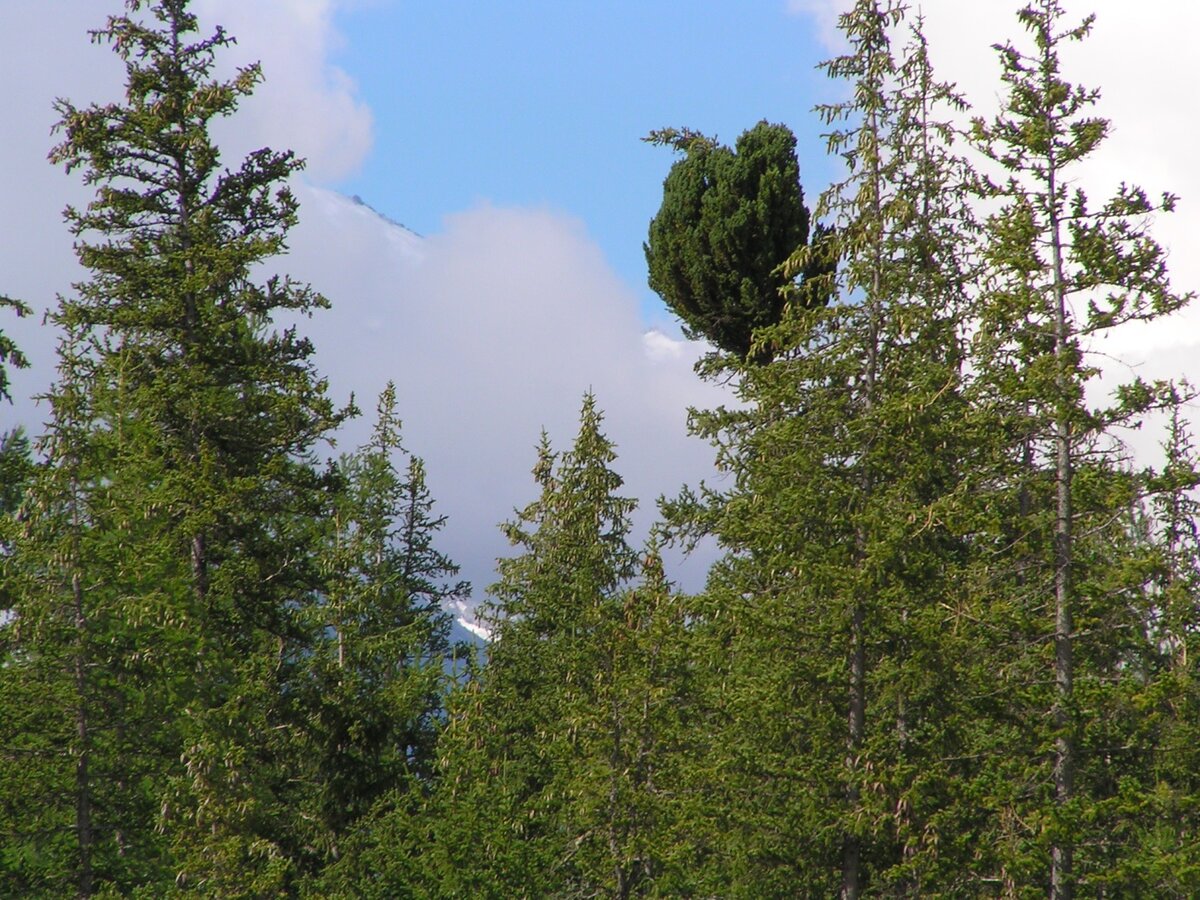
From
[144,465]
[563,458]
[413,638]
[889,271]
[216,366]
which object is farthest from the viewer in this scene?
[563,458]

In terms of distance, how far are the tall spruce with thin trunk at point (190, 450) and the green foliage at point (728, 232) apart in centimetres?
855

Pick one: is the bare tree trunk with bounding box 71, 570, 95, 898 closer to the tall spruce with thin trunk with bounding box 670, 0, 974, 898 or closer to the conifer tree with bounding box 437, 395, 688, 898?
the conifer tree with bounding box 437, 395, 688, 898

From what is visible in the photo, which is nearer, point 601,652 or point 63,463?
point 63,463

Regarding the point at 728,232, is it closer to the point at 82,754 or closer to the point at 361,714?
the point at 361,714

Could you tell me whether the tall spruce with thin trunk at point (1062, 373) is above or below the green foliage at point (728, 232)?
below

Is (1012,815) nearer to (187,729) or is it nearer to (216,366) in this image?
(187,729)

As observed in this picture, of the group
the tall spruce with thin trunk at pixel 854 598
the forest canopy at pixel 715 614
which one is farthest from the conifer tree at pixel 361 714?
the tall spruce with thin trunk at pixel 854 598

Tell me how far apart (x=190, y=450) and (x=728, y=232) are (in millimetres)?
12351

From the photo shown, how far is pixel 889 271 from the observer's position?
1908 centimetres

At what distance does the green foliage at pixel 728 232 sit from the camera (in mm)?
29703

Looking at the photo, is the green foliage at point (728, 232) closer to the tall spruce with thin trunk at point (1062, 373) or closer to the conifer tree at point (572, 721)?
the conifer tree at point (572, 721)

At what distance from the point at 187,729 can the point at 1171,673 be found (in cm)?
1375

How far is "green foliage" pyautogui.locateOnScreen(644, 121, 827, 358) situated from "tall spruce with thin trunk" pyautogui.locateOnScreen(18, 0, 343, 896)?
28.0 ft

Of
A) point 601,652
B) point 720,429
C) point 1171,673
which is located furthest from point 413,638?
point 1171,673
